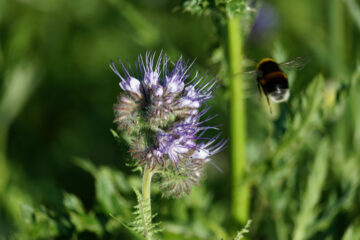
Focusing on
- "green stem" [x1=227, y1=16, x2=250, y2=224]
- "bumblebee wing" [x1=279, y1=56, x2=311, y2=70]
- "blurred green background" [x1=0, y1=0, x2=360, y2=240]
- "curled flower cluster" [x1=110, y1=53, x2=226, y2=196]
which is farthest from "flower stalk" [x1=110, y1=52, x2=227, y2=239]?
"bumblebee wing" [x1=279, y1=56, x2=311, y2=70]

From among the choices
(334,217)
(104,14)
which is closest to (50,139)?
(104,14)

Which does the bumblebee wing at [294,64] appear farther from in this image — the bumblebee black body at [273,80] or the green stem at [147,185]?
the green stem at [147,185]

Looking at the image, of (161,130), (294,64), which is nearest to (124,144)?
(161,130)

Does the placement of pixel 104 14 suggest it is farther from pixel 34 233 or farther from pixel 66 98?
pixel 34 233

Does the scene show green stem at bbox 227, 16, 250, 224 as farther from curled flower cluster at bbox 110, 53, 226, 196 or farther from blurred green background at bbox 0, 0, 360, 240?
curled flower cluster at bbox 110, 53, 226, 196

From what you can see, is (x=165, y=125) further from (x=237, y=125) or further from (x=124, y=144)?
(x=237, y=125)

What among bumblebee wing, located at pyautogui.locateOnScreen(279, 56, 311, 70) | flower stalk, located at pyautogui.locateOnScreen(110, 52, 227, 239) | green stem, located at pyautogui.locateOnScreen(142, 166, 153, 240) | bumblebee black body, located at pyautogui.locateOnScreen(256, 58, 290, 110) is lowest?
green stem, located at pyautogui.locateOnScreen(142, 166, 153, 240)
